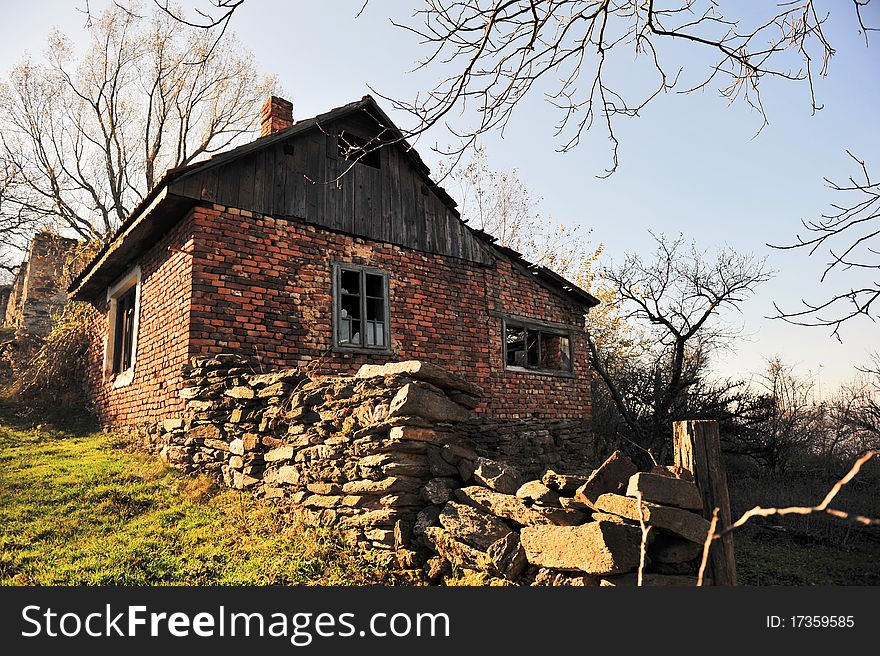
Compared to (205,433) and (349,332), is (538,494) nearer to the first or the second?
(205,433)

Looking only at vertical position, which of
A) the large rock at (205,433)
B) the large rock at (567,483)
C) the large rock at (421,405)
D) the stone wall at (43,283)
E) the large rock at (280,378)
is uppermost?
the stone wall at (43,283)

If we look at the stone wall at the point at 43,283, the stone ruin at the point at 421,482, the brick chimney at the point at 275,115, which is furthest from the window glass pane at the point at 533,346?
the stone wall at the point at 43,283

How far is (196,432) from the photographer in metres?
7.95

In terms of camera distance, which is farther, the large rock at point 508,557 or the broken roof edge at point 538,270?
the broken roof edge at point 538,270

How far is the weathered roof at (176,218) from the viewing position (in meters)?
8.67

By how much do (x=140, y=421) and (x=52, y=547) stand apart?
4304 mm

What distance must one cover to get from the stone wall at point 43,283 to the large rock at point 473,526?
17806mm

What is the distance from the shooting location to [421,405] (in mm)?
5543

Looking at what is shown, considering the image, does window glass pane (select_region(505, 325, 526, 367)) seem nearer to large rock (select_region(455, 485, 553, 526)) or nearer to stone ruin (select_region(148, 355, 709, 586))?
stone ruin (select_region(148, 355, 709, 586))

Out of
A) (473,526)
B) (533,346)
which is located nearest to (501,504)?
(473,526)

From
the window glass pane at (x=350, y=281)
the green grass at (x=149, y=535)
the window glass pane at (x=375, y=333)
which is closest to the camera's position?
the green grass at (x=149, y=535)

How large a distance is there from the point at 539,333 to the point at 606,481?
882 centimetres

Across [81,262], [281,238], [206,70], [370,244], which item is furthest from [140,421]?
[206,70]

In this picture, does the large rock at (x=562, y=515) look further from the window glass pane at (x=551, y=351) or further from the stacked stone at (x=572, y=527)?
the window glass pane at (x=551, y=351)
